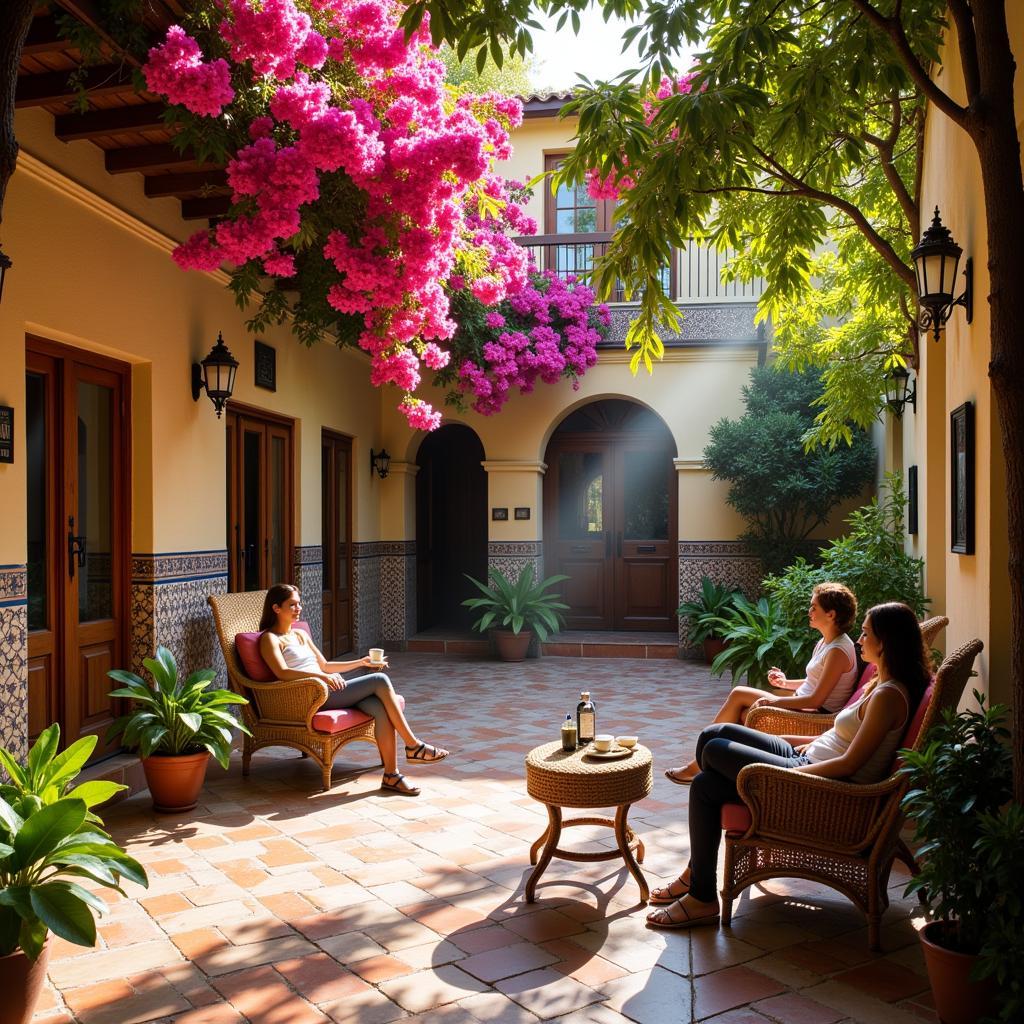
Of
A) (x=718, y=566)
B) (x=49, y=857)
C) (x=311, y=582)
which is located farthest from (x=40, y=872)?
(x=718, y=566)

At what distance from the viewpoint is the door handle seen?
511 cm

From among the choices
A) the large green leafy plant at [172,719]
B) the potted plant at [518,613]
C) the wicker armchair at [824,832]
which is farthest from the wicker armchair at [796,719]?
the potted plant at [518,613]

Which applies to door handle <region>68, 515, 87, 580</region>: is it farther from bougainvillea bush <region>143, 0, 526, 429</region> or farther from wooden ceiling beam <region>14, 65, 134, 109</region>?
wooden ceiling beam <region>14, 65, 134, 109</region>

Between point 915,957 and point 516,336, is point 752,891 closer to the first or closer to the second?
point 915,957

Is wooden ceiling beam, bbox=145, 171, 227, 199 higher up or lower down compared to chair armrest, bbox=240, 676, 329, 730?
higher up

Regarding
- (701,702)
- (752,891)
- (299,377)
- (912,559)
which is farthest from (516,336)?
(752,891)

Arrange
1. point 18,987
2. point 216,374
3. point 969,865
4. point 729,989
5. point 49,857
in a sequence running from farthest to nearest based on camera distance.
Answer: point 216,374, point 729,989, point 49,857, point 18,987, point 969,865

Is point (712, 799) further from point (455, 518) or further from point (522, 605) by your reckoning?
point (455, 518)

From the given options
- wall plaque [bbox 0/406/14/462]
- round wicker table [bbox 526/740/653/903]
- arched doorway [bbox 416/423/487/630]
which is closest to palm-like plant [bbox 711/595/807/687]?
round wicker table [bbox 526/740/653/903]

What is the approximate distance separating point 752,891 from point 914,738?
1.05m

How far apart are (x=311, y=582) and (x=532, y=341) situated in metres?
3.52

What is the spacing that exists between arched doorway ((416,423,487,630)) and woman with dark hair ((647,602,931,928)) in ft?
29.2

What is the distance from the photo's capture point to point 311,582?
27.7ft

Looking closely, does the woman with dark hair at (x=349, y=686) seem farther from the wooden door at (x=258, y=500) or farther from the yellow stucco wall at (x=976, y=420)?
the yellow stucco wall at (x=976, y=420)
